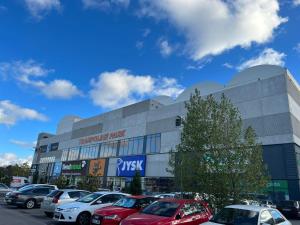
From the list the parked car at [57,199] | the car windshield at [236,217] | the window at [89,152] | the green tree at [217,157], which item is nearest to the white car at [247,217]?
the car windshield at [236,217]

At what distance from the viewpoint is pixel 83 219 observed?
1228 centimetres

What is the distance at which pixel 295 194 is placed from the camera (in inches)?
1080

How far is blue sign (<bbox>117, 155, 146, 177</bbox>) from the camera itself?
142 feet

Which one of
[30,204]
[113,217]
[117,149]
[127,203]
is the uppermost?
[117,149]

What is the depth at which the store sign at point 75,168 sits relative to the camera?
183ft

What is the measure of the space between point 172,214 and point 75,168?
53386 millimetres

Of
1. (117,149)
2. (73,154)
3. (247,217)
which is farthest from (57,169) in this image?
(247,217)

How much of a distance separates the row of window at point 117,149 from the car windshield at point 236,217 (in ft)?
111

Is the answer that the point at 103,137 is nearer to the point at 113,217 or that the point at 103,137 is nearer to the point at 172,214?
the point at 113,217

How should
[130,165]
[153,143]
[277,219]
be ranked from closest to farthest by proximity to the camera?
1. [277,219]
2. [153,143]
3. [130,165]

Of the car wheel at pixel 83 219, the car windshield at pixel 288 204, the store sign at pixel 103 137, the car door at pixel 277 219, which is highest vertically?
the store sign at pixel 103 137

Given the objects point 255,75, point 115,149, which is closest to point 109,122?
point 115,149

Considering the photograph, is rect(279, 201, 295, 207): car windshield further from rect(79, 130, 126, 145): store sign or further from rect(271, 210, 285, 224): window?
rect(79, 130, 126, 145): store sign

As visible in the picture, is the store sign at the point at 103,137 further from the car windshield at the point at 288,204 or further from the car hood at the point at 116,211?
the car hood at the point at 116,211
